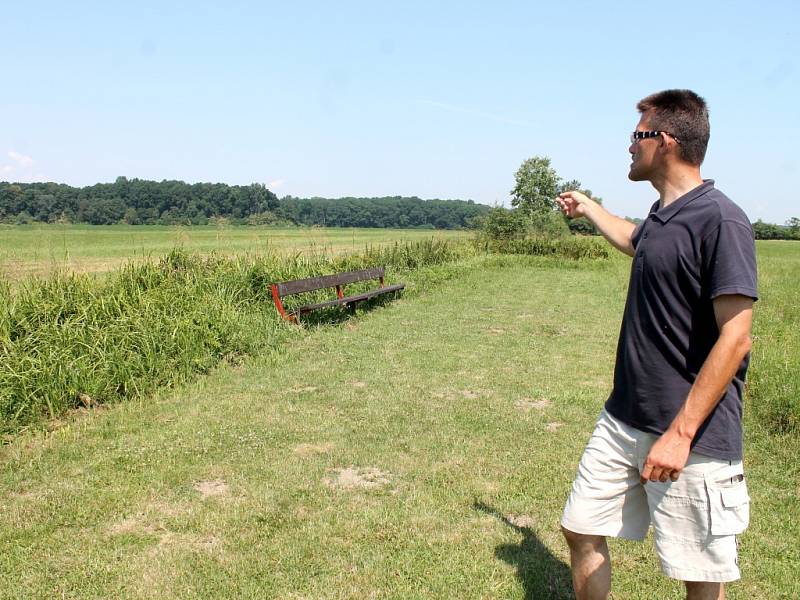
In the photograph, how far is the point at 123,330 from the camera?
692cm

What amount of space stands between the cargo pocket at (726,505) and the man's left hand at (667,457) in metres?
0.13

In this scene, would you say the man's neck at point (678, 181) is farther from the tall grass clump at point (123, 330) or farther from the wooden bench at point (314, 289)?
the wooden bench at point (314, 289)

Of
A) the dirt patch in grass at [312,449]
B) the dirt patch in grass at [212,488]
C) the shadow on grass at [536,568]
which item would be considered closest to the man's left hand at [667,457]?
the shadow on grass at [536,568]

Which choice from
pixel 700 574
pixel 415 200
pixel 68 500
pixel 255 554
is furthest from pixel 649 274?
pixel 415 200

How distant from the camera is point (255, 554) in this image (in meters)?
3.38

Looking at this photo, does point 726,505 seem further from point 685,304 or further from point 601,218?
point 601,218

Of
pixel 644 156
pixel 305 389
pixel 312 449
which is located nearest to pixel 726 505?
pixel 644 156

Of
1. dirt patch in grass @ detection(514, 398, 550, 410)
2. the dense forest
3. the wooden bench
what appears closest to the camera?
dirt patch in grass @ detection(514, 398, 550, 410)

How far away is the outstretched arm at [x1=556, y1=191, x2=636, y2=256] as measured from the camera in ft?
9.07

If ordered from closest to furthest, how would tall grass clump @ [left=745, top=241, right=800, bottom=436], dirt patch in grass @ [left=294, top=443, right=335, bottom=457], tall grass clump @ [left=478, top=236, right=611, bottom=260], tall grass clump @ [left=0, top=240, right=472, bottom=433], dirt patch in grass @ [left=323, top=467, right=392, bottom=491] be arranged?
dirt patch in grass @ [left=323, top=467, right=392, bottom=491], dirt patch in grass @ [left=294, top=443, right=335, bottom=457], tall grass clump @ [left=745, top=241, right=800, bottom=436], tall grass clump @ [left=0, top=240, right=472, bottom=433], tall grass clump @ [left=478, top=236, right=611, bottom=260]

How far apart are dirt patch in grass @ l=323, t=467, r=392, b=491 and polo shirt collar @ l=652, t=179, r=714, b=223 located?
2.74 m

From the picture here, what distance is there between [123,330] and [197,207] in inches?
1633

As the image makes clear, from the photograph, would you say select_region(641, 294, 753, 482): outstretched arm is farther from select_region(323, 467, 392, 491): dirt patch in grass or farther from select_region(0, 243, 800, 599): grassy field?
select_region(323, 467, 392, 491): dirt patch in grass

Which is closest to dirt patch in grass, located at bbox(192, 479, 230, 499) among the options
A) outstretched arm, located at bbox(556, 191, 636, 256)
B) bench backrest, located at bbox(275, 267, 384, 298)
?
outstretched arm, located at bbox(556, 191, 636, 256)
